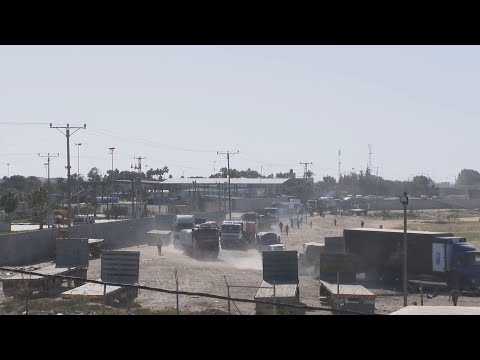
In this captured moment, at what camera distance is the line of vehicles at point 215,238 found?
36.7 meters

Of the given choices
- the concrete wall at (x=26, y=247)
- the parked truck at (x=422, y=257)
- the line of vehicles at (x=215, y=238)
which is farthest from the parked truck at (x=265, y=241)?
the concrete wall at (x=26, y=247)

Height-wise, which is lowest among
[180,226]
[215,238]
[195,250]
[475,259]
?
[195,250]

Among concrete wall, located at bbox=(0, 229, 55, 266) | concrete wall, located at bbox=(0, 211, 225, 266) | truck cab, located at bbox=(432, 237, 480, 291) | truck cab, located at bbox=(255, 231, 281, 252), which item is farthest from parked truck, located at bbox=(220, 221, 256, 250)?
truck cab, located at bbox=(432, 237, 480, 291)

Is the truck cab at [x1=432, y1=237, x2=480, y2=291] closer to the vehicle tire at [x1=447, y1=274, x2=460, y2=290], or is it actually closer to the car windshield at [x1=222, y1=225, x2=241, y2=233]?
the vehicle tire at [x1=447, y1=274, x2=460, y2=290]

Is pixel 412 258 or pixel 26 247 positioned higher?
pixel 26 247

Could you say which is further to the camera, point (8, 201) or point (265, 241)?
point (8, 201)

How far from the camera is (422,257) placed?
87.2ft

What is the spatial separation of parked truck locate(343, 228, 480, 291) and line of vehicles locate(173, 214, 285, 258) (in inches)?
242

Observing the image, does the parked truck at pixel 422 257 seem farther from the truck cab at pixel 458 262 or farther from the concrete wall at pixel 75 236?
the concrete wall at pixel 75 236

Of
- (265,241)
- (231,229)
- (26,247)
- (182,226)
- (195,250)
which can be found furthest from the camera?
(182,226)

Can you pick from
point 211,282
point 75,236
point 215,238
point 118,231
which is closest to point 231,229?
point 215,238

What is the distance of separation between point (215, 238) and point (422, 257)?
43.2 feet

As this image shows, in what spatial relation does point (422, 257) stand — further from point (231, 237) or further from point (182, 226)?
point (182, 226)

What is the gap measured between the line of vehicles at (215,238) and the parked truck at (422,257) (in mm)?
6159
